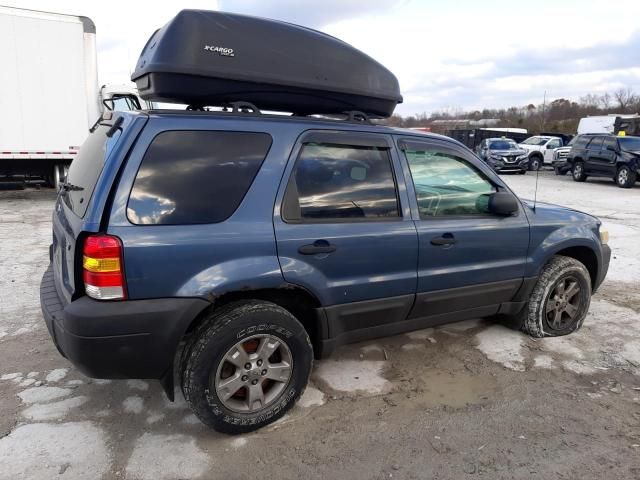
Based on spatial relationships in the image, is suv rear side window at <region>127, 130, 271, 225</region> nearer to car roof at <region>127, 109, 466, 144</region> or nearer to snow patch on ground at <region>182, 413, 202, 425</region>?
car roof at <region>127, 109, 466, 144</region>

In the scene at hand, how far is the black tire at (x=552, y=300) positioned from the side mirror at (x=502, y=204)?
31.3 inches

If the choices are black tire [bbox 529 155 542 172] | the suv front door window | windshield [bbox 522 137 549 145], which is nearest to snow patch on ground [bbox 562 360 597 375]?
the suv front door window

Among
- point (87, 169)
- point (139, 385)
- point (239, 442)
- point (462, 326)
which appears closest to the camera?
point (239, 442)

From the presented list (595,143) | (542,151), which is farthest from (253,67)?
(542,151)

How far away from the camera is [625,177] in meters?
17.3

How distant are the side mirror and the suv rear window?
2.54 metres

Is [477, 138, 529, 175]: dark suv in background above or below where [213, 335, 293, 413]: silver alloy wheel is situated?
above

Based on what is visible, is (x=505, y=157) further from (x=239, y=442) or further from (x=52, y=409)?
(x=52, y=409)

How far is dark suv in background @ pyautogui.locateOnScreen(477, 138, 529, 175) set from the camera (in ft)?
74.7

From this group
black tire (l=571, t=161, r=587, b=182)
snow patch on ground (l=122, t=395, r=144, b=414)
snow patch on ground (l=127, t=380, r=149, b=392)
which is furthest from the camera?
black tire (l=571, t=161, r=587, b=182)

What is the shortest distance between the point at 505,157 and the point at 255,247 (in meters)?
22.3

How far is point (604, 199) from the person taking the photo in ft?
46.3

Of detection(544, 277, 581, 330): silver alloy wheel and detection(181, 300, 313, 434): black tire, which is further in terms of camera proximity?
detection(544, 277, 581, 330): silver alloy wheel

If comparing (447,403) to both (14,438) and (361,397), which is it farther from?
(14,438)
